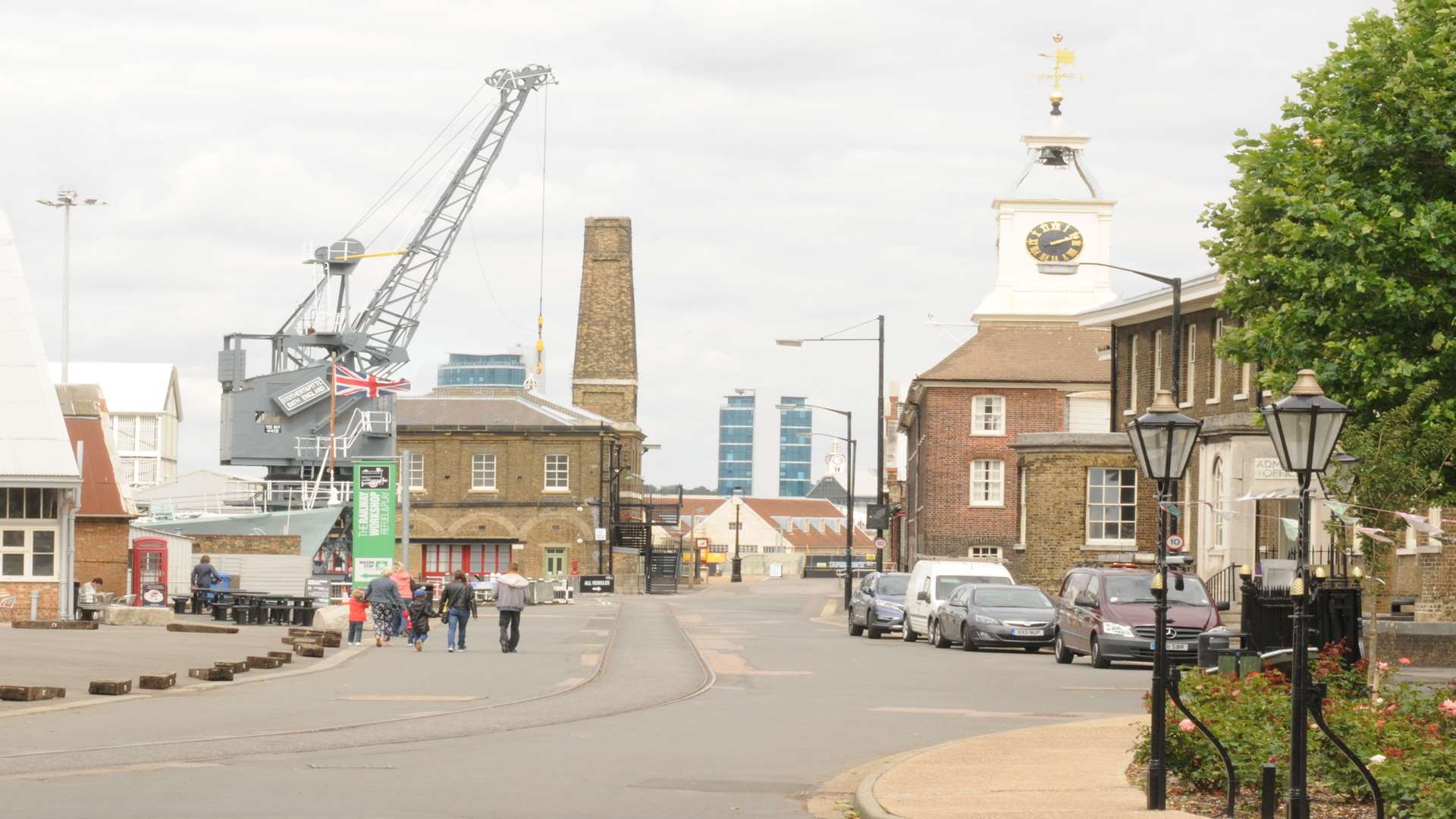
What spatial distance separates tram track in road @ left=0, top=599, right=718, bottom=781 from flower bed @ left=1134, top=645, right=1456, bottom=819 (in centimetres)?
651

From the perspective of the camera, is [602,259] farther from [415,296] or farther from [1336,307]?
[1336,307]

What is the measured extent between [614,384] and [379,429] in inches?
656

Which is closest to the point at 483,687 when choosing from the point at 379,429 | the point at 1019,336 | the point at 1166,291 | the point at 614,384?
the point at 1166,291

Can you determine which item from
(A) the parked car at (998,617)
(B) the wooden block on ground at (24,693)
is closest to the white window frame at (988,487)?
(A) the parked car at (998,617)

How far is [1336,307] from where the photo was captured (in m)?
22.8

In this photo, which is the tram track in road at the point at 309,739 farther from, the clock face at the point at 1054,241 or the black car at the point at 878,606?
the clock face at the point at 1054,241

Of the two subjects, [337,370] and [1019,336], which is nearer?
[1019,336]

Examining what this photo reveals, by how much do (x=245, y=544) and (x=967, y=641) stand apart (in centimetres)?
3803

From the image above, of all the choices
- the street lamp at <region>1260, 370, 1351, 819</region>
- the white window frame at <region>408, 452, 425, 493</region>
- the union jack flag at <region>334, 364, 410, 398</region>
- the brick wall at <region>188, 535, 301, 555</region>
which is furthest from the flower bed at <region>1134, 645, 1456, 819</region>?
the white window frame at <region>408, 452, 425, 493</region>

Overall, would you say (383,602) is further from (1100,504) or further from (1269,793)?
(1269,793)

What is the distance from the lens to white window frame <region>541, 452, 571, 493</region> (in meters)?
90.5

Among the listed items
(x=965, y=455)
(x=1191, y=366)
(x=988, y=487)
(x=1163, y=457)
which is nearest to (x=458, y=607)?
(x=1191, y=366)

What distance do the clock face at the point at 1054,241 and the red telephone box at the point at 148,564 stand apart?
1831 inches

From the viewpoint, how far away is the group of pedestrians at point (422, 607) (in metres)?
31.0
